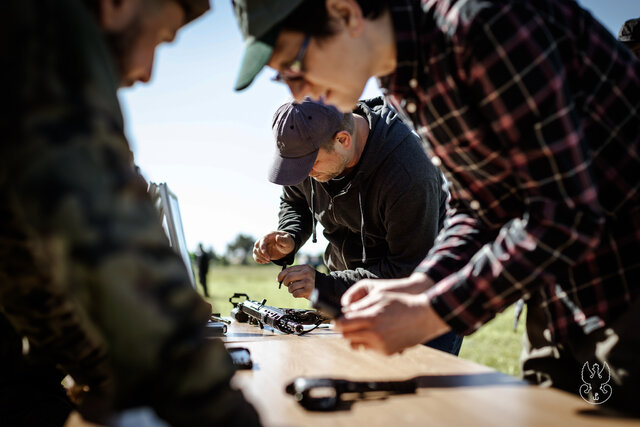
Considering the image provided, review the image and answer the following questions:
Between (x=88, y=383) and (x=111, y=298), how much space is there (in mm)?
817

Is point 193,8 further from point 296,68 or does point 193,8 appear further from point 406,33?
point 406,33

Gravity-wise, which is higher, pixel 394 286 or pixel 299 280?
pixel 394 286

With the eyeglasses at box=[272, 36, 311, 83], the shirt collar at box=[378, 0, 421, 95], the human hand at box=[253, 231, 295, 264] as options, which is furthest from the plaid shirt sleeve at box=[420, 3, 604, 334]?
the human hand at box=[253, 231, 295, 264]

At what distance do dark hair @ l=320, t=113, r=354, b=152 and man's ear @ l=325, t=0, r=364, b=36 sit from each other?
4.84 ft

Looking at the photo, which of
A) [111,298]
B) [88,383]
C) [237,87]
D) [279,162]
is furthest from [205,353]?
[279,162]

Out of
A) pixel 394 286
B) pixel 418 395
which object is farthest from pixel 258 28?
pixel 418 395

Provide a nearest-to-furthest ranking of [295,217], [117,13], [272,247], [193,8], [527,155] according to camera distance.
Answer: [117,13], [527,155], [193,8], [272,247], [295,217]

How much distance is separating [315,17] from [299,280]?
62.8 inches

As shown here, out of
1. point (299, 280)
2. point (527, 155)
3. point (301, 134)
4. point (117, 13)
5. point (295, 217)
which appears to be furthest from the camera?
point (295, 217)

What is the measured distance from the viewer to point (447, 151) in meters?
1.47

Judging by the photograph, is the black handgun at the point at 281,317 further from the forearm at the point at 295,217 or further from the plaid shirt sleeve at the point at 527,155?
the plaid shirt sleeve at the point at 527,155

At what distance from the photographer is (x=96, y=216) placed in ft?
2.37

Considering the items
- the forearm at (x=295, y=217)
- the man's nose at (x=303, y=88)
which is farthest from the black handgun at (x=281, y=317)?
the man's nose at (x=303, y=88)

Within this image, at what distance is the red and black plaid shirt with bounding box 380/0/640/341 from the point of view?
111 cm
